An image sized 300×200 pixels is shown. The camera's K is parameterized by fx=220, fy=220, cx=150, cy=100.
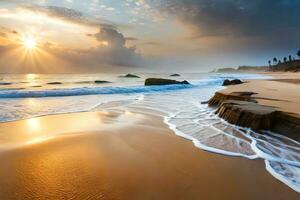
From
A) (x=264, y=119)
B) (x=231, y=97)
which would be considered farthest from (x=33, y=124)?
(x=231, y=97)

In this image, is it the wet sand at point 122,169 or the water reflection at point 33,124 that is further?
the water reflection at point 33,124

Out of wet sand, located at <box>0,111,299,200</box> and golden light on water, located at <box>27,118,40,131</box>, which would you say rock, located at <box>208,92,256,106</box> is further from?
golden light on water, located at <box>27,118,40,131</box>

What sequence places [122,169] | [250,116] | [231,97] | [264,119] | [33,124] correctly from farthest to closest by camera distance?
1. [231,97]
2. [33,124]
3. [250,116]
4. [264,119]
5. [122,169]

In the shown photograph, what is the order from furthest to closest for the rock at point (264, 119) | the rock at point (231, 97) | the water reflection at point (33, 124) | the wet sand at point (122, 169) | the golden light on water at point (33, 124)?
the rock at point (231, 97), the golden light on water at point (33, 124), the water reflection at point (33, 124), the rock at point (264, 119), the wet sand at point (122, 169)

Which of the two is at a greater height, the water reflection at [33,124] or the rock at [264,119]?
the water reflection at [33,124]

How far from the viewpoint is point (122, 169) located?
360cm

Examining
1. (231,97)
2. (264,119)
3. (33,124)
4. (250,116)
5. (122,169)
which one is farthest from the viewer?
(231,97)

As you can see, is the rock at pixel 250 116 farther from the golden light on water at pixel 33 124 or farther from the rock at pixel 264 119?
the golden light on water at pixel 33 124

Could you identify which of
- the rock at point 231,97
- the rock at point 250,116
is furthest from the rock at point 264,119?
the rock at point 231,97

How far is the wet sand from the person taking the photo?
2863mm

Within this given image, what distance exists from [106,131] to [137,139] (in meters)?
1.12

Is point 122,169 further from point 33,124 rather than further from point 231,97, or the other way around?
point 231,97

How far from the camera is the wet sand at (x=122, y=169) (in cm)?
286

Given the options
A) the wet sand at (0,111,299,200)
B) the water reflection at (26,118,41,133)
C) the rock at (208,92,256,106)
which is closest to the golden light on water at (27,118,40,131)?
the water reflection at (26,118,41,133)
